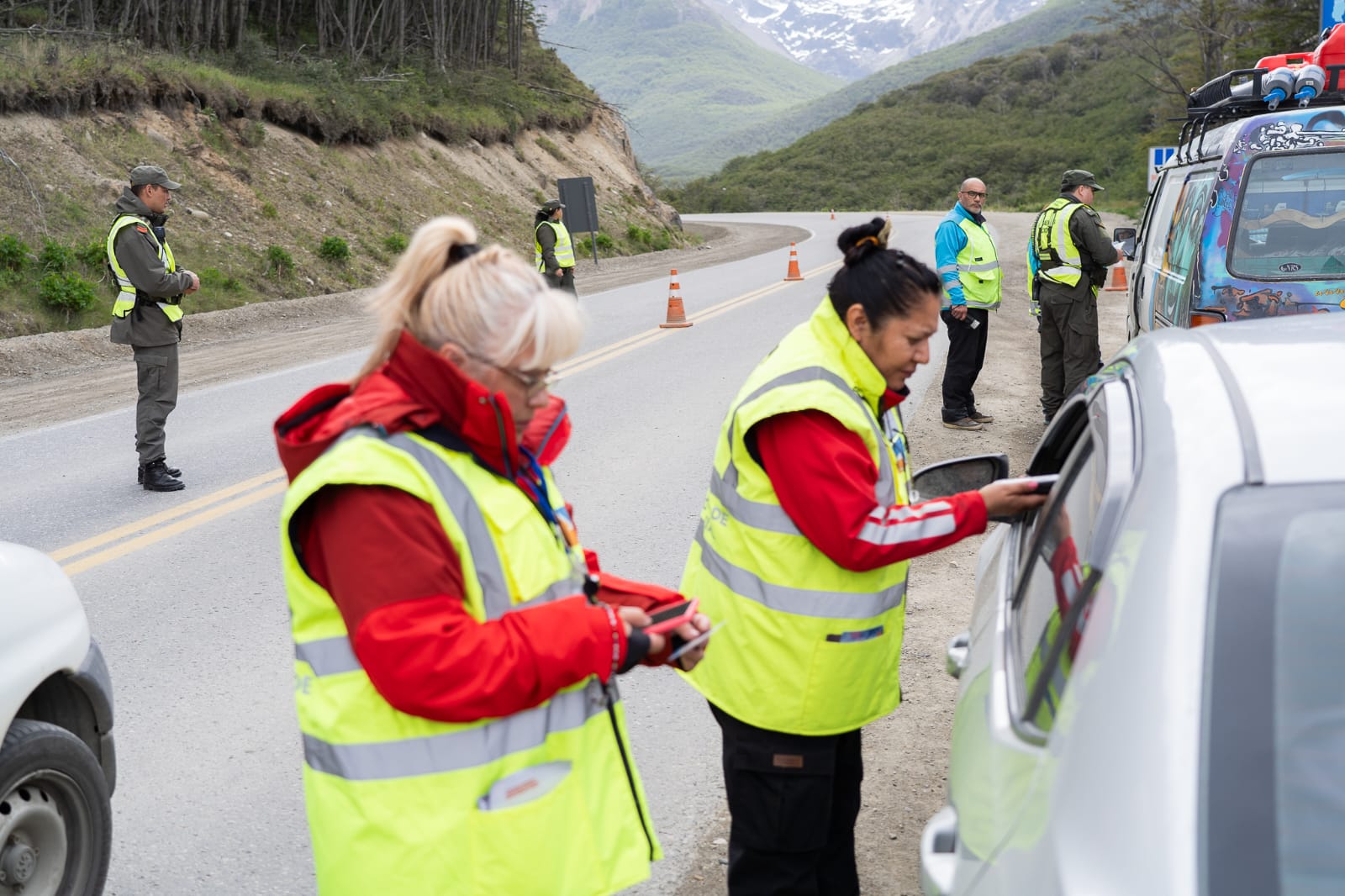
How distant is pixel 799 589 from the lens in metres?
2.81

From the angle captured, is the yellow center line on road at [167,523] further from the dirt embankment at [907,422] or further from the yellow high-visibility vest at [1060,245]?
the yellow high-visibility vest at [1060,245]

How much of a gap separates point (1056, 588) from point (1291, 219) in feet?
17.3

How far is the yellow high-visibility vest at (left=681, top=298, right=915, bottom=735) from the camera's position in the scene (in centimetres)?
280

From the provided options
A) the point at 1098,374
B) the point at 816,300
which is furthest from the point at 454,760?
the point at 816,300

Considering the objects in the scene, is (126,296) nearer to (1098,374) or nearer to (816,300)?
(1098,374)

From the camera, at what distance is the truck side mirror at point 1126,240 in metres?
10.3

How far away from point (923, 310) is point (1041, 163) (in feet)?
270

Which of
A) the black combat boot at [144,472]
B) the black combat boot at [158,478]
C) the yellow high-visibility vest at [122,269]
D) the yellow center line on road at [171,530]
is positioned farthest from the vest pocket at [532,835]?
the yellow high-visibility vest at [122,269]

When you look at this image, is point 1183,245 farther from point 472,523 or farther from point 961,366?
→ point 472,523

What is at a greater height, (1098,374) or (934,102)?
(934,102)

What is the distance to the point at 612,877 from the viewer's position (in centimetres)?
213

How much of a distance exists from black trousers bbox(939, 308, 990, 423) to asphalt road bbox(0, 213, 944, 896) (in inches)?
67.6

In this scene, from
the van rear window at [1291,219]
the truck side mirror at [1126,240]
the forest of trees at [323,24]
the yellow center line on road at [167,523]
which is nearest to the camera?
the van rear window at [1291,219]

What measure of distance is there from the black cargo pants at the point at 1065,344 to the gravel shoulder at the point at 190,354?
5308 mm
